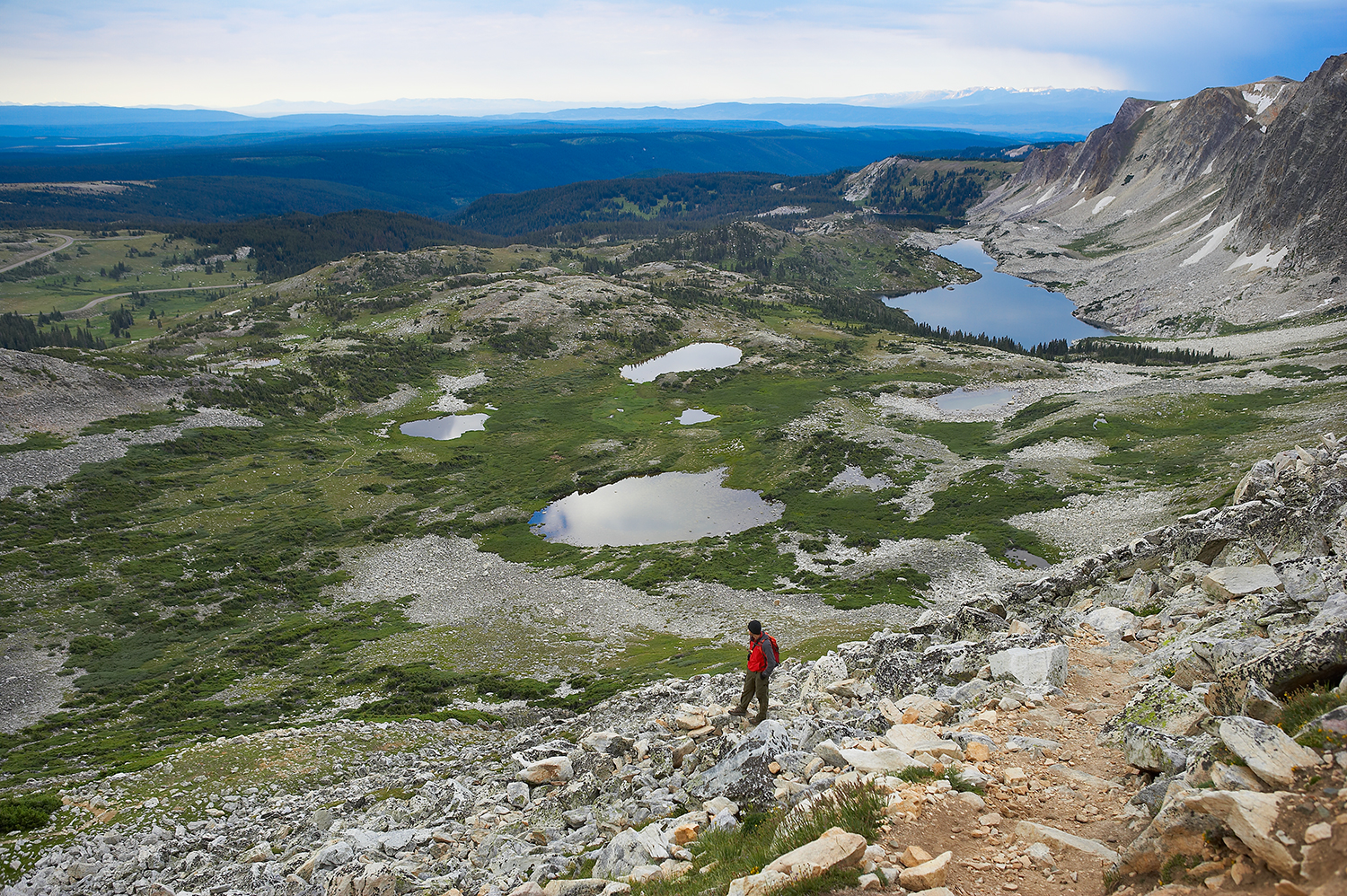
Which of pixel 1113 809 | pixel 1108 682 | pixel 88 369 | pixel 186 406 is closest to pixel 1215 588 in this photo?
pixel 1108 682

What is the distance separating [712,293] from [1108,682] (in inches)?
7085

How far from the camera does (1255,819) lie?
7.55m

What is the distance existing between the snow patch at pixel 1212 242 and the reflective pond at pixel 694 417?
128601mm

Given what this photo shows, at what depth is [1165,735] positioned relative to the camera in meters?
11.3

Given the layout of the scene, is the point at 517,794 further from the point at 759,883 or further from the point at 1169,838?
the point at 1169,838

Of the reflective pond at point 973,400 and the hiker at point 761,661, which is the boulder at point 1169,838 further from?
the reflective pond at point 973,400

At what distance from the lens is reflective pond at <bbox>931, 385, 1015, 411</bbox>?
98312mm

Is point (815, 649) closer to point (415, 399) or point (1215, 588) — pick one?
point (1215, 588)

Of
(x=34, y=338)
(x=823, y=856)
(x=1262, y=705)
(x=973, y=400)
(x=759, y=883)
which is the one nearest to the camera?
(x=759, y=883)

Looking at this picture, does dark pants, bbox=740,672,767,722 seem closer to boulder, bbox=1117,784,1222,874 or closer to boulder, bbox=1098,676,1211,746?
boulder, bbox=1098,676,1211,746

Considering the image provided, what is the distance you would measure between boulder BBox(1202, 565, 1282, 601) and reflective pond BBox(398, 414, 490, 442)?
296ft

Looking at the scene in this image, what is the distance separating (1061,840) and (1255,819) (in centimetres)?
289

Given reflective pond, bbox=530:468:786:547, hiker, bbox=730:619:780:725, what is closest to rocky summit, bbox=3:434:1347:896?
hiker, bbox=730:619:780:725

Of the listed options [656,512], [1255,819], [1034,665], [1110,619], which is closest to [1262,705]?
[1255,819]
